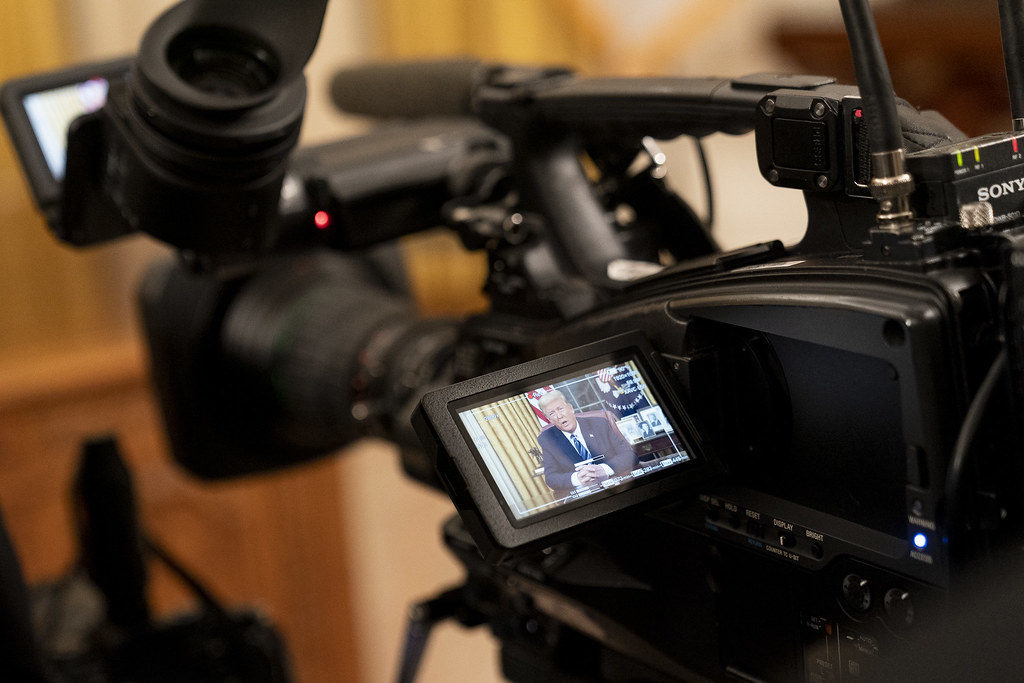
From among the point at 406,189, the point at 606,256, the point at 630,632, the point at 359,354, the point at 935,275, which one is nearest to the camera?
the point at 935,275

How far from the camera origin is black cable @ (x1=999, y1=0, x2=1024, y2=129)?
2.15 ft

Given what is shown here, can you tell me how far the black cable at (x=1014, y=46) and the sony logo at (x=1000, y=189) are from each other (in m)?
0.06

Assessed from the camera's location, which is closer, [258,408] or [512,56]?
[258,408]

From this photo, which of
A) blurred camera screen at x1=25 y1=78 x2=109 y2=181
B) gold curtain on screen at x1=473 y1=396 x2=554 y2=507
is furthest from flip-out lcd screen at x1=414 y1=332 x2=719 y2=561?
blurred camera screen at x1=25 y1=78 x2=109 y2=181

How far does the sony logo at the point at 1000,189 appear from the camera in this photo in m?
0.61

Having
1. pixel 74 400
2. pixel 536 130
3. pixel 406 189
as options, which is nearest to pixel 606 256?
pixel 536 130

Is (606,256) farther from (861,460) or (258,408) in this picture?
(258,408)

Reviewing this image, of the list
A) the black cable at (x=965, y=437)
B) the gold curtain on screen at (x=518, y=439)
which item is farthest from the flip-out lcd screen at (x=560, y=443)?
the black cable at (x=965, y=437)

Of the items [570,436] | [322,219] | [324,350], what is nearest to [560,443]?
[570,436]

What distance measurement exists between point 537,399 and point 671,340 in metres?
0.09

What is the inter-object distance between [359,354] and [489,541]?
1.93ft

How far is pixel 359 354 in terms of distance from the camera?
120 cm

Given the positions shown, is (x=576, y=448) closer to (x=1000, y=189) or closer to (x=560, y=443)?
(x=560, y=443)

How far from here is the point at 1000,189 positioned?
62cm
